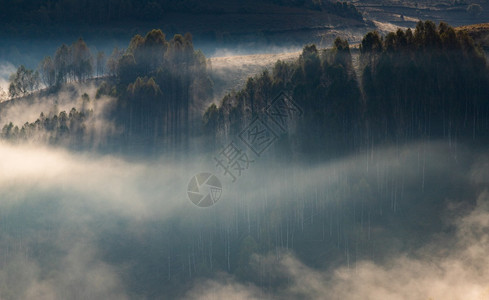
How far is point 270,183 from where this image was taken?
138 metres

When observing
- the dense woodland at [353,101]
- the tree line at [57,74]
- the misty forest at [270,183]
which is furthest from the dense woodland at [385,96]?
the tree line at [57,74]

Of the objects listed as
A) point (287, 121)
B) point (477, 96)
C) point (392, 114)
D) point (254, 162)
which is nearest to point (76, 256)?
point (254, 162)

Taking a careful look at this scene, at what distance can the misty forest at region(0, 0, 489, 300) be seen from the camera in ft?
395

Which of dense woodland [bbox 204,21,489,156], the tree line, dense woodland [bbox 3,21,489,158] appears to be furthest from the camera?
the tree line

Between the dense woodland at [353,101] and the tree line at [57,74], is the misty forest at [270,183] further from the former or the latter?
the tree line at [57,74]

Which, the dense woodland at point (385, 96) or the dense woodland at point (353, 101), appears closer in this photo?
the dense woodland at point (385, 96)

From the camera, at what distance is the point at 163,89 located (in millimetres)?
159000

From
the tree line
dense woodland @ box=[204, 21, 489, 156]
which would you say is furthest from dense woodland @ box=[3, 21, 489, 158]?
the tree line

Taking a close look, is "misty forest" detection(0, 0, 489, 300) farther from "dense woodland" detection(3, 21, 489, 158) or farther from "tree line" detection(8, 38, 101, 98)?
"tree line" detection(8, 38, 101, 98)

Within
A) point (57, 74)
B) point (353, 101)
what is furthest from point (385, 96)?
point (57, 74)

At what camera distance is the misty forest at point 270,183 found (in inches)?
4742

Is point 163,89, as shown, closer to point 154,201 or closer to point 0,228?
point 154,201

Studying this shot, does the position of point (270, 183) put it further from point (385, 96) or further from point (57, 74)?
point (57, 74)

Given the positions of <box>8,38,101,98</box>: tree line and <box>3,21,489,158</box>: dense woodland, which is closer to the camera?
<box>3,21,489,158</box>: dense woodland
